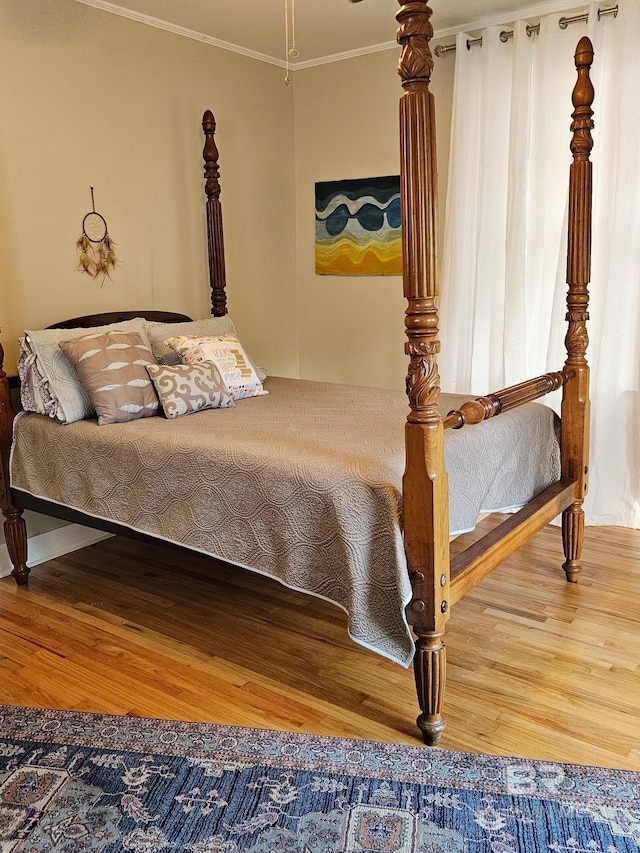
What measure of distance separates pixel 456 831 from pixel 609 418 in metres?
2.35

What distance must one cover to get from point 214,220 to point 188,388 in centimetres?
130

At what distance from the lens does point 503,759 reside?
197cm

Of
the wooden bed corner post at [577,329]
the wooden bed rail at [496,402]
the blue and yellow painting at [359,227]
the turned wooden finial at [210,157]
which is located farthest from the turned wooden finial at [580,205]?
the turned wooden finial at [210,157]

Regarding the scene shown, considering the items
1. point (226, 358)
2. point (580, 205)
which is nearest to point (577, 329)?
point (580, 205)

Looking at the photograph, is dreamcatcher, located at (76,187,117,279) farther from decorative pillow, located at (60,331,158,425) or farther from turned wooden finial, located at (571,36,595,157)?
turned wooden finial, located at (571,36,595,157)

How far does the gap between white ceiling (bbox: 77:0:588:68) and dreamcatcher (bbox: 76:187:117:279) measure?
3.15 feet

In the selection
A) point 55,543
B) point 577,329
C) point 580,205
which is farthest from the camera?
point 55,543

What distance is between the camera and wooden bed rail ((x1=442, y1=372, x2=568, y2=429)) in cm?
210

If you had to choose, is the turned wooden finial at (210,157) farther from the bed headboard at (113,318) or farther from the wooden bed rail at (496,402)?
the wooden bed rail at (496,402)

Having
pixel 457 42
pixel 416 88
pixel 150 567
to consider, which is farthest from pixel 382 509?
pixel 457 42

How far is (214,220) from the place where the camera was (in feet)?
12.8

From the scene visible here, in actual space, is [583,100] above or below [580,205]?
above

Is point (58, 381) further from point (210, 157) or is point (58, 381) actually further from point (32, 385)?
point (210, 157)

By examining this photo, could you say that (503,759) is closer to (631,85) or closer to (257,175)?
(631,85)
